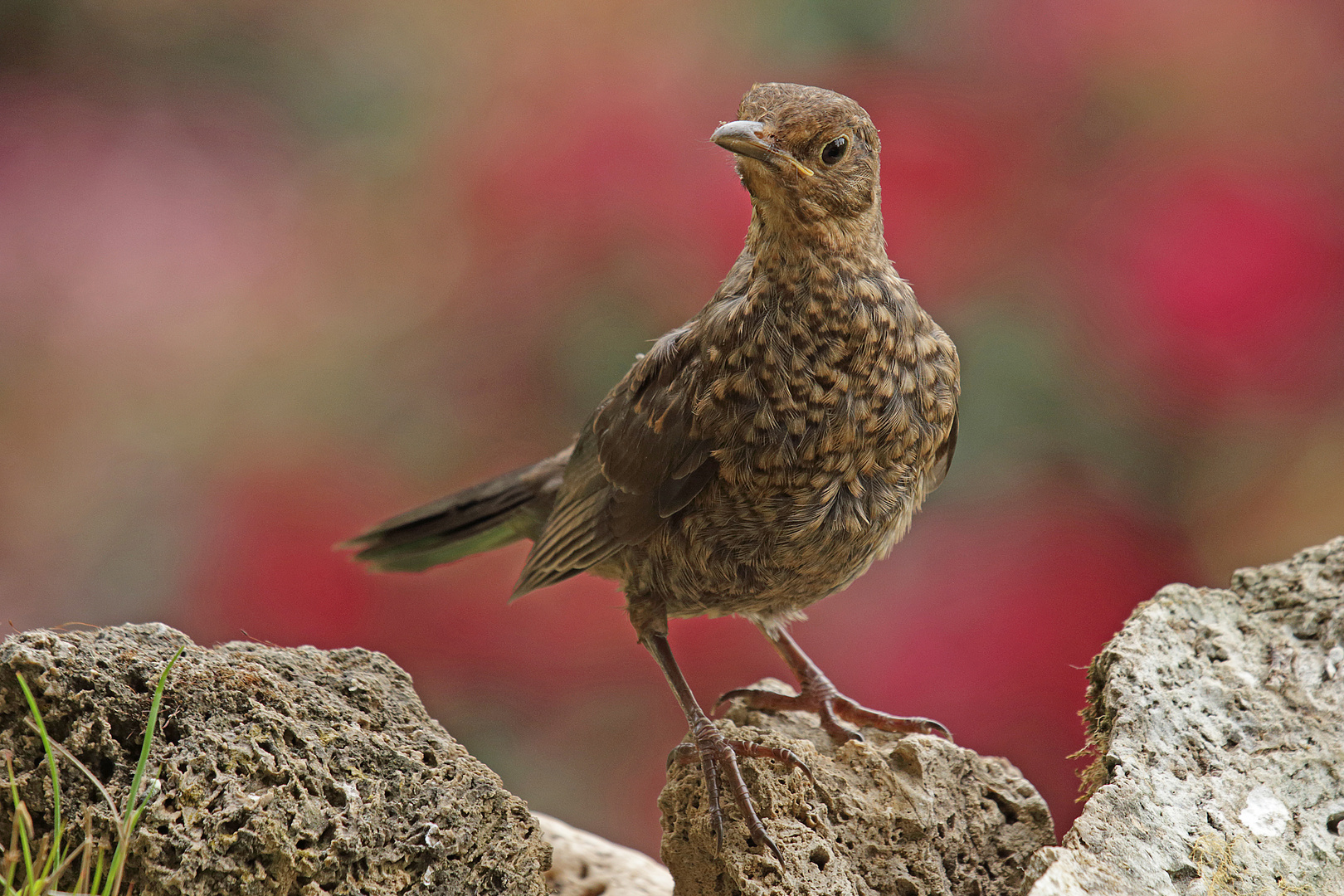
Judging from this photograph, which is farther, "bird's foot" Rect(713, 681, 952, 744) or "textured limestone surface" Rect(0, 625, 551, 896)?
"bird's foot" Rect(713, 681, 952, 744)

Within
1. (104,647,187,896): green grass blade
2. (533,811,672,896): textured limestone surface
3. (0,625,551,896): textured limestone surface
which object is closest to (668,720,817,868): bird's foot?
(0,625,551,896): textured limestone surface

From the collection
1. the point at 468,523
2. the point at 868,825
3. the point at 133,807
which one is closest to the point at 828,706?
the point at 868,825

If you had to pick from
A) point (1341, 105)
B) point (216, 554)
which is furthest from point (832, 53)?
point (216, 554)

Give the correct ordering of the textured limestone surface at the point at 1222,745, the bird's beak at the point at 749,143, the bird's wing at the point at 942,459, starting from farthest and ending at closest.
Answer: the bird's wing at the point at 942,459 < the bird's beak at the point at 749,143 < the textured limestone surface at the point at 1222,745

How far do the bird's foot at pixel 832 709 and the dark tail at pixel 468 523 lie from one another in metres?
0.73

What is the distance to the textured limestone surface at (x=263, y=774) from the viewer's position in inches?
72.5

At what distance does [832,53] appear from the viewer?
3.74 m

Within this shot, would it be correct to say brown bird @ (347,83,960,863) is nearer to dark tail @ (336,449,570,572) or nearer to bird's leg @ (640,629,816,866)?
bird's leg @ (640,629,816,866)

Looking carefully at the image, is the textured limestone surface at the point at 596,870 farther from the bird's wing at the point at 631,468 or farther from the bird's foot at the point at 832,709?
the bird's wing at the point at 631,468

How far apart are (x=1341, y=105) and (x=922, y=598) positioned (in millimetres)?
2099

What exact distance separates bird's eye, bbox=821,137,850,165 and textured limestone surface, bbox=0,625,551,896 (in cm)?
129

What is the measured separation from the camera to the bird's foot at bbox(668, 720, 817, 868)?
231cm

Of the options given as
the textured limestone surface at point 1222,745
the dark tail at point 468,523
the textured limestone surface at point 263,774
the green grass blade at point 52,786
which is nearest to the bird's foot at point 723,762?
the textured limestone surface at point 263,774

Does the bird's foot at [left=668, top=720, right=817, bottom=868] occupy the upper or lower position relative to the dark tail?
lower
